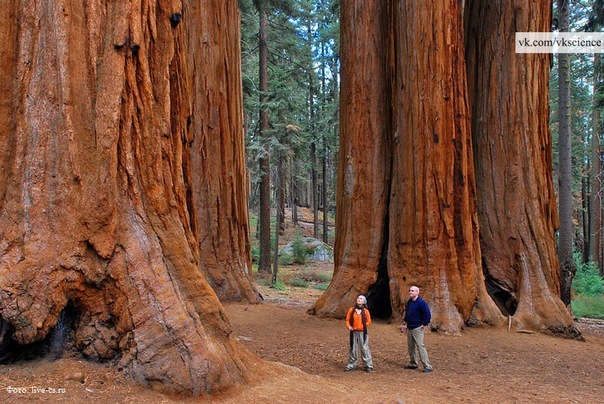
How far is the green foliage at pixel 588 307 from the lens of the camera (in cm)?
1492

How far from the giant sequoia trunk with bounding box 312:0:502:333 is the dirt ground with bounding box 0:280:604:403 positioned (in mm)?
863

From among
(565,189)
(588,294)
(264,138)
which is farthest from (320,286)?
(588,294)

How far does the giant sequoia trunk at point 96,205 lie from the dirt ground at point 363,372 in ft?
0.81

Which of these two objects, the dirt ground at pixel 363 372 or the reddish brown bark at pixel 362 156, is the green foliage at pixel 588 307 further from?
the reddish brown bark at pixel 362 156

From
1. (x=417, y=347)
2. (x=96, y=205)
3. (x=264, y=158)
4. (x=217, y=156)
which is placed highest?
(x=264, y=158)

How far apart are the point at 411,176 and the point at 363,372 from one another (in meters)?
4.36

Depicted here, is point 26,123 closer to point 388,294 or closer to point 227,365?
point 227,365

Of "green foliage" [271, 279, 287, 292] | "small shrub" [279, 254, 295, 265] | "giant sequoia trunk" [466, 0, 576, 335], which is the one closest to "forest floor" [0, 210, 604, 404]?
"giant sequoia trunk" [466, 0, 576, 335]

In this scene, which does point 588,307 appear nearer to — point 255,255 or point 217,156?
point 217,156

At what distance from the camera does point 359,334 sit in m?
6.92

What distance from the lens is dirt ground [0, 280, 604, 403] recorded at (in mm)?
3627

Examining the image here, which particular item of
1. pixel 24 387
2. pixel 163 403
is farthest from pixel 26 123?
pixel 163 403

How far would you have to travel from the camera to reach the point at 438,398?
557 cm

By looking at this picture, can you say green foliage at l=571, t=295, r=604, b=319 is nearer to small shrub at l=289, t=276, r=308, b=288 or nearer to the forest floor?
the forest floor
